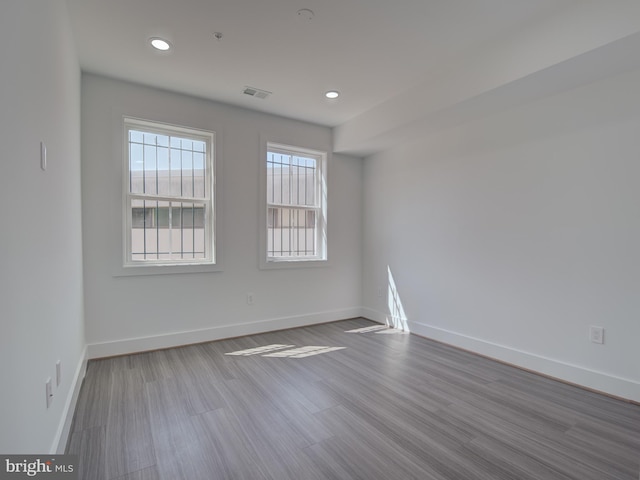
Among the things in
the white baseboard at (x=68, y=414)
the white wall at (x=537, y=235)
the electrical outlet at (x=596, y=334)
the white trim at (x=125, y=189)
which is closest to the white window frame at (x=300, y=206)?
the white trim at (x=125, y=189)

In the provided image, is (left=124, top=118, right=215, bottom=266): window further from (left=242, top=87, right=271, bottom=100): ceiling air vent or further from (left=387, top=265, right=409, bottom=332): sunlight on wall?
(left=387, top=265, right=409, bottom=332): sunlight on wall

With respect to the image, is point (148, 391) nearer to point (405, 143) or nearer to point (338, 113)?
point (338, 113)

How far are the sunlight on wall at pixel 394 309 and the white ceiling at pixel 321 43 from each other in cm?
206

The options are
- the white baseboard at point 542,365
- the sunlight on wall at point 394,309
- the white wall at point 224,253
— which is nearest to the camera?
the white baseboard at point 542,365

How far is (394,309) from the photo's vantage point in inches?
171

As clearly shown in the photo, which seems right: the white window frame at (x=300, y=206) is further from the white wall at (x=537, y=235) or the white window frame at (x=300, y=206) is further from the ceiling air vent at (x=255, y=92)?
the white wall at (x=537, y=235)

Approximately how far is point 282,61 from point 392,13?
1017mm

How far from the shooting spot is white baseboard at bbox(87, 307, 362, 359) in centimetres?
314

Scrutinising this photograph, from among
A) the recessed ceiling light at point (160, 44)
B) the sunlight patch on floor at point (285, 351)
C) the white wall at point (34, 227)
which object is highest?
the recessed ceiling light at point (160, 44)

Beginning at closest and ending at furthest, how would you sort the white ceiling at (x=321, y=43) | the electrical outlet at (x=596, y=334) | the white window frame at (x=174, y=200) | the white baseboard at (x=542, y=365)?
the white ceiling at (x=321, y=43) → the white baseboard at (x=542, y=365) → the electrical outlet at (x=596, y=334) → the white window frame at (x=174, y=200)

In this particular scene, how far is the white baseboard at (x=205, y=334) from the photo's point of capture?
124 inches

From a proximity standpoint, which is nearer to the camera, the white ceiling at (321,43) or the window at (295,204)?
the white ceiling at (321,43)

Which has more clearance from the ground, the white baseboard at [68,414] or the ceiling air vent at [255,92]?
the ceiling air vent at [255,92]

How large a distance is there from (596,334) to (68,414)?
12.4 feet
